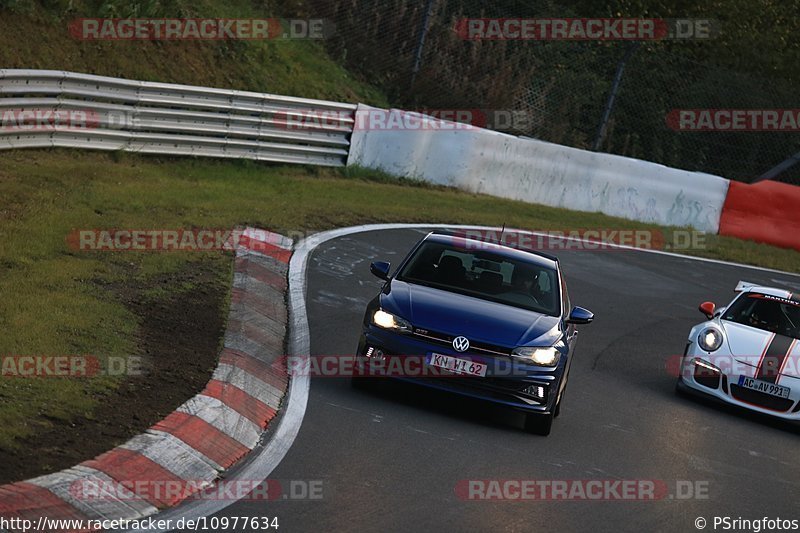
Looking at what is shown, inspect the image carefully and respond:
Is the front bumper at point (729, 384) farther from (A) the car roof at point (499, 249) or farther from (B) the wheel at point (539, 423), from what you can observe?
(B) the wheel at point (539, 423)

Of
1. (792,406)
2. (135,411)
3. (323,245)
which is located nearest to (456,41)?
(323,245)

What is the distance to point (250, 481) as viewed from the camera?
733 cm

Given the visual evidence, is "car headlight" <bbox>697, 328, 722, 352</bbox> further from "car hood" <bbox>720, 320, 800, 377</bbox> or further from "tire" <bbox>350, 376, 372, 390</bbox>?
"tire" <bbox>350, 376, 372, 390</bbox>

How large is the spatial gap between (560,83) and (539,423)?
693 inches

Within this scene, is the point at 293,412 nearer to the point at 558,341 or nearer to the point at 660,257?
the point at 558,341

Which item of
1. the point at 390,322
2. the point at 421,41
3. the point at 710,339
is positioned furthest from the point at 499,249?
the point at 421,41

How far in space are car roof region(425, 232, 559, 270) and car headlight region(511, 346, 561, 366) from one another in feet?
4.78

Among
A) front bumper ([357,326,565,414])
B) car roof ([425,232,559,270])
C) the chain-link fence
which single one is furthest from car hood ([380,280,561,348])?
the chain-link fence

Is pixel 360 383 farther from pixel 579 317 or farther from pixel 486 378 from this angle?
pixel 579 317

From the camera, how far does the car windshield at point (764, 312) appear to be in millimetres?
13055

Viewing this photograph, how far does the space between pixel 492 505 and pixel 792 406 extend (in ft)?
17.4

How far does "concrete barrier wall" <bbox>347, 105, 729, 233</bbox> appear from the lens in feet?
75.6

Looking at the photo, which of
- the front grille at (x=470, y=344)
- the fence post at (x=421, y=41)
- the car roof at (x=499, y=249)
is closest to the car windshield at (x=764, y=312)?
the car roof at (x=499, y=249)

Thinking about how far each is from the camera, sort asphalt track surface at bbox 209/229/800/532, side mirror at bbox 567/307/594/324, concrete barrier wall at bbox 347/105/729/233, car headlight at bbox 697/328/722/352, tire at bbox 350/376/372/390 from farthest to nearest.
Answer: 1. concrete barrier wall at bbox 347/105/729/233
2. car headlight at bbox 697/328/722/352
3. side mirror at bbox 567/307/594/324
4. tire at bbox 350/376/372/390
5. asphalt track surface at bbox 209/229/800/532
